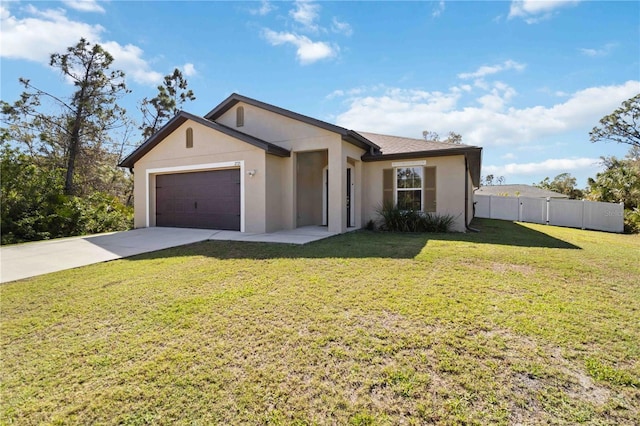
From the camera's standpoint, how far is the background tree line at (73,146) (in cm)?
1197

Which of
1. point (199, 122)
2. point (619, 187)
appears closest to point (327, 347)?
point (199, 122)

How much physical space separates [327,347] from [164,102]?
24867 millimetres

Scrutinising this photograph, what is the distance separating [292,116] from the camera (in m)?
11.4

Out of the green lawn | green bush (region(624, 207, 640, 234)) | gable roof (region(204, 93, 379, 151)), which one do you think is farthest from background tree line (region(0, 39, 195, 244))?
green bush (region(624, 207, 640, 234))

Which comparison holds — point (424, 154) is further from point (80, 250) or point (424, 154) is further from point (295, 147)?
point (80, 250)

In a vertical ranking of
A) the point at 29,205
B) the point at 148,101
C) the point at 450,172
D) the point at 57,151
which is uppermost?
the point at 148,101

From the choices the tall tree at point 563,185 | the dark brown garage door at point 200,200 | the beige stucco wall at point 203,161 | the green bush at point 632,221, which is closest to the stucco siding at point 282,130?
the beige stucco wall at point 203,161

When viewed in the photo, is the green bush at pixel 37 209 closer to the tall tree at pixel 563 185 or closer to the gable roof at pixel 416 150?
the gable roof at pixel 416 150

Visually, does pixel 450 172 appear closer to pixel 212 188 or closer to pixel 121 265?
pixel 212 188

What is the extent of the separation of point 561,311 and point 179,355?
4497 millimetres

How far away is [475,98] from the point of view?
1652cm

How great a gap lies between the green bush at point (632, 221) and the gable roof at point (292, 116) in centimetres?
1478

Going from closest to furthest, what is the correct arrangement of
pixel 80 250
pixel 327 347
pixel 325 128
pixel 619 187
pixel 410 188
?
pixel 327 347, pixel 80 250, pixel 325 128, pixel 410 188, pixel 619 187

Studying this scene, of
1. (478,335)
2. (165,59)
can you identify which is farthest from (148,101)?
(478,335)
